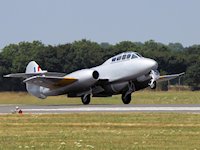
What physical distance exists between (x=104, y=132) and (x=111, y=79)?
22.1m

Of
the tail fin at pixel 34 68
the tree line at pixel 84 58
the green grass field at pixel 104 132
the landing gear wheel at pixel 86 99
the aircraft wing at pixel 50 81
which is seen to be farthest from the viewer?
the tree line at pixel 84 58

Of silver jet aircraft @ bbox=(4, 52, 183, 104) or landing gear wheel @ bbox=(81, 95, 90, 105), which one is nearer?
silver jet aircraft @ bbox=(4, 52, 183, 104)

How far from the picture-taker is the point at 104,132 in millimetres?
18375

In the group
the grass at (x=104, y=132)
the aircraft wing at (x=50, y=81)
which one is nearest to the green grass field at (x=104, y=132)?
the grass at (x=104, y=132)

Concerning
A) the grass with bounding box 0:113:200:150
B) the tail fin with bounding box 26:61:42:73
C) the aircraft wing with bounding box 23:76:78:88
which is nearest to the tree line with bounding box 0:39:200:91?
the tail fin with bounding box 26:61:42:73

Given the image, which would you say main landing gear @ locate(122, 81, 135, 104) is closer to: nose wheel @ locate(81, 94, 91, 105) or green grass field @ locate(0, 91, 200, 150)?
nose wheel @ locate(81, 94, 91, 105)

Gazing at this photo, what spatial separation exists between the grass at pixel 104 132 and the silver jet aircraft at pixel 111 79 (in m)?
14.1

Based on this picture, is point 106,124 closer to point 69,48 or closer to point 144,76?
point 144,76

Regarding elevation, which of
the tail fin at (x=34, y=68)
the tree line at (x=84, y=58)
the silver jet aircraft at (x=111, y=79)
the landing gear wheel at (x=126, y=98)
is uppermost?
the tree line at (x=84, y=58)

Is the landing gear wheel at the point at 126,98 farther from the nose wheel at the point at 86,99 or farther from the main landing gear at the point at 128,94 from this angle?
the nose wheel at the point at 86,99

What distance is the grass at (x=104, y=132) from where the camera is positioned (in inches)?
595

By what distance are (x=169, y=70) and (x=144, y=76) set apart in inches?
2832

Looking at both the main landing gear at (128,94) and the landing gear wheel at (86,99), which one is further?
the landing gear wheel at (86,99)

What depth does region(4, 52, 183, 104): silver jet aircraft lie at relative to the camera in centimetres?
3912
